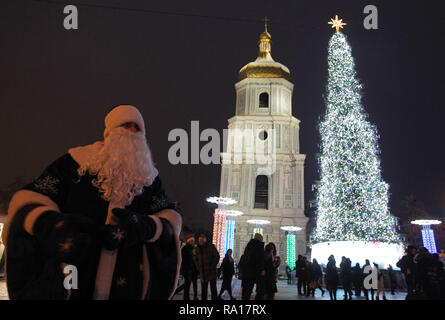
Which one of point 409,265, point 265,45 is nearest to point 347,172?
point 409,265

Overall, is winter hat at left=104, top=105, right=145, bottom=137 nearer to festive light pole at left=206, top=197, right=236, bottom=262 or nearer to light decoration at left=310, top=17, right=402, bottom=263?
light decoration at left=310, top=17, right=402, bottom=263

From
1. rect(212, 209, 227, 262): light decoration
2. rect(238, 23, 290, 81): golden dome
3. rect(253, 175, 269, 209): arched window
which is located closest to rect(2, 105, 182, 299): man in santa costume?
rect(212, 209, 227, 262): light decoration

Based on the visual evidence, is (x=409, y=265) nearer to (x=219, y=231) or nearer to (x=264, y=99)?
(x=219, y=231)

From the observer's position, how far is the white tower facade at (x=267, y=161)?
99.1 ft

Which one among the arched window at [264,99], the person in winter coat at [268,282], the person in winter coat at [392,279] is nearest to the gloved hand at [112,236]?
the person in winter coat at [268,282]

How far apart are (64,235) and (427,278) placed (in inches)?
328

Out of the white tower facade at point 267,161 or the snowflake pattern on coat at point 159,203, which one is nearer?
the snowflake pattern on coat at point 159,203

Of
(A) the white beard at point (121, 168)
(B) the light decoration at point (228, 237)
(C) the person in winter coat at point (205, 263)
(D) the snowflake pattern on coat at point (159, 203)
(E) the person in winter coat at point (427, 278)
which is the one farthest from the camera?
(B) the light decoration at point (228, 237)

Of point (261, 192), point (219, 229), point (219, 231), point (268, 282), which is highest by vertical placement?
point (261, 192)

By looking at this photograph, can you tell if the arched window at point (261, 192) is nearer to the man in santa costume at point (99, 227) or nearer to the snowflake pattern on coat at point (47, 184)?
the man in santa costume at point (99, 227)

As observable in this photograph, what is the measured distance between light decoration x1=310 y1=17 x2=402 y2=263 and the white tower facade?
1339 cm

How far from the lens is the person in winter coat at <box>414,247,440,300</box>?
7.33 meters

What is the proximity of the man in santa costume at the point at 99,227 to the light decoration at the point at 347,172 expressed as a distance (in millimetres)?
14586

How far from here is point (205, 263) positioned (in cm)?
788
